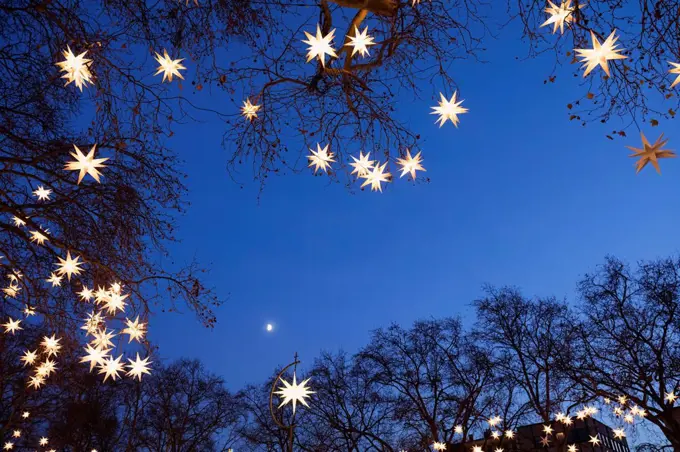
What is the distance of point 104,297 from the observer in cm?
673

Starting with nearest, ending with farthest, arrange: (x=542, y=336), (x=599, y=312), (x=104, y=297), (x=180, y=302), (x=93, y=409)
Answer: (x=104, y=297)
(x=180, y=302)
(x=599, y=312)
(x=542, y=336)
(x=93, y=409)

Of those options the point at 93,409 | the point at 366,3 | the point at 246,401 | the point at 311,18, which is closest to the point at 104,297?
the point at 311,18

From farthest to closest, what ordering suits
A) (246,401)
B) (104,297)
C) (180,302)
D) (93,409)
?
1. (246,401)
2. (93,409)
3. (180,302)
4. (104,297)

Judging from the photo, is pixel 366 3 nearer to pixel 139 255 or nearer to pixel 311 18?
pixel 311 18

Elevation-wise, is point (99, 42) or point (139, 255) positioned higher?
point (99, 42)

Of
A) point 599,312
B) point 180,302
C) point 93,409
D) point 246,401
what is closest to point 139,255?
point 180,302

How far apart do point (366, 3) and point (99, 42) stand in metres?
3.20

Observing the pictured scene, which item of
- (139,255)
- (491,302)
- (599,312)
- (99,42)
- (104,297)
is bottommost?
(104,297)

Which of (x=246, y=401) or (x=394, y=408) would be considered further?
(x=246, y=401)

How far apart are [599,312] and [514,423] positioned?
7.29 m

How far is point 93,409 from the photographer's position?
27875mm

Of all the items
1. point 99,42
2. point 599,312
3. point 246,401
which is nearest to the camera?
point 99,42

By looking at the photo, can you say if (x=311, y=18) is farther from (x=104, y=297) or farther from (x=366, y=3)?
(x=104, y=297)

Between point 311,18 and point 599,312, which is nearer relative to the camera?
point 311,18
